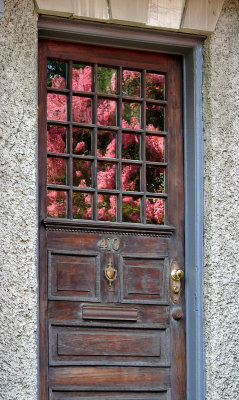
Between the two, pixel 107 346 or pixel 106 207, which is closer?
pixel 107 346

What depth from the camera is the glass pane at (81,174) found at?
627 cm

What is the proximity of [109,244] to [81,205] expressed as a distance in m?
0.32

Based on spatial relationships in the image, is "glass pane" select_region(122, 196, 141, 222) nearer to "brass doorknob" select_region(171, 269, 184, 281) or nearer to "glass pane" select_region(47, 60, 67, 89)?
"brass doorknob" select_region(171, 269, 184, 281)

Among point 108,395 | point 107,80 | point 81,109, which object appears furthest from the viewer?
point 107,80

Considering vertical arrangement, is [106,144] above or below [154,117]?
below

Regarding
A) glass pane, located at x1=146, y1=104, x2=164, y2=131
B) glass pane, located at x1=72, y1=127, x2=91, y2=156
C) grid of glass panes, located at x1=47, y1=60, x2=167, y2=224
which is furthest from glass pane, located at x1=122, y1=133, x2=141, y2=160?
glass pane, located at x1=72, y1=127, x2=91, y2=156

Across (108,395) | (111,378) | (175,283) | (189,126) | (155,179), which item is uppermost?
(189,126)

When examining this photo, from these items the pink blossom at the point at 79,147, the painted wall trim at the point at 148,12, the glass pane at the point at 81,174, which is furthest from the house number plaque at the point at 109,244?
the painted wall trim at the point at 148,12

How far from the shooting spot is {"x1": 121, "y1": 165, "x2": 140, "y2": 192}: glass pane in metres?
6.41

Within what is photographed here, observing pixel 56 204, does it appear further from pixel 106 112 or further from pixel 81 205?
pixel 106 112

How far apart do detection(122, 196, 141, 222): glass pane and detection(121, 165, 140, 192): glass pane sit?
0.07 meters

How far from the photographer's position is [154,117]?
657cm

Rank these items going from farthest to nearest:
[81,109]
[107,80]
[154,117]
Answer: [154,117], [107,80], [81,109]

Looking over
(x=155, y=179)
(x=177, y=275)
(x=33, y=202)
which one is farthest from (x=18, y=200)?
(x=177, y=275)
